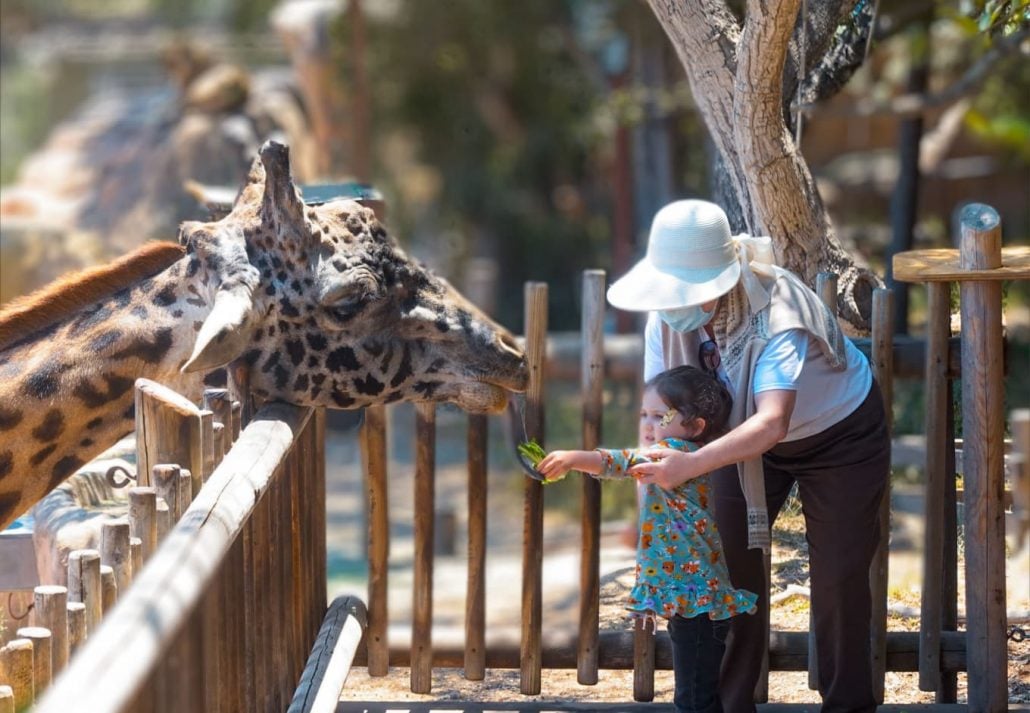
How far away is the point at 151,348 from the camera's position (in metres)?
4.33

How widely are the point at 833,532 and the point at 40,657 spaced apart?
88.1 inches

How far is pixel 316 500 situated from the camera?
4781mm

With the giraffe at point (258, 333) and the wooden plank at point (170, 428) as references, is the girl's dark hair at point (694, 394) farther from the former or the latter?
A: the wooden plank at point (170, 428)

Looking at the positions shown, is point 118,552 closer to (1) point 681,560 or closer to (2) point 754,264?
(1) point 681,560

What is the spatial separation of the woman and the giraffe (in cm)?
80

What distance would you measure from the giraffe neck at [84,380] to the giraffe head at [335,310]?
0.10m

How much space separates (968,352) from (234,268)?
2.37m

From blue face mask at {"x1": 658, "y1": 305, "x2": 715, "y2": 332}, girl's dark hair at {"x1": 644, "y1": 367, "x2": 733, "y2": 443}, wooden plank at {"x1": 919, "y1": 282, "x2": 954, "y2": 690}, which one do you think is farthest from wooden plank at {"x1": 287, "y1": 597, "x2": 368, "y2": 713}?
A: wooden plank at {"x1": 919, "y1": 282, "x2": 954, "y2": 690}

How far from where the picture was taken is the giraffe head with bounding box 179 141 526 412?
4.27m

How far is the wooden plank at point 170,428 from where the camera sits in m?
3.28

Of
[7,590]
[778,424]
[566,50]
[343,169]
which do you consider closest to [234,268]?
[7,590]

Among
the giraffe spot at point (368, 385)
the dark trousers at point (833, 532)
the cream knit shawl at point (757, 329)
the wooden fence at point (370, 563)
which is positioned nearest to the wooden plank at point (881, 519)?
the wooden fence at point (370, 563)

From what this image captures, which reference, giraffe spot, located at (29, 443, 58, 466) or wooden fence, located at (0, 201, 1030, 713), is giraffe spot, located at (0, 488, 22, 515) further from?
wooden fence, located at (0, 201, 1030, 713)

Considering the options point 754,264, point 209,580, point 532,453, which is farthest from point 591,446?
point 209,580
